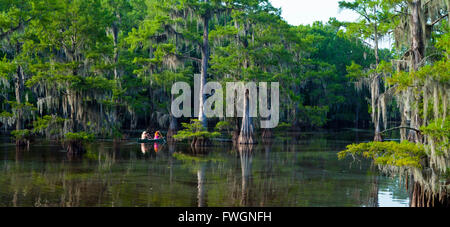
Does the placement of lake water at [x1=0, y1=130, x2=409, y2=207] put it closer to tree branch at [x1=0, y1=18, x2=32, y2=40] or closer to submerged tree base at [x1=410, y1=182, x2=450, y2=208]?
submerged tree base at [x1=410, y1=182, x2=450, y2=208]

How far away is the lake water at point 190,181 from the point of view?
527 inches

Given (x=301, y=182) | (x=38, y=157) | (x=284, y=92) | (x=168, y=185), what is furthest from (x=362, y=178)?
(x=284, y=92)

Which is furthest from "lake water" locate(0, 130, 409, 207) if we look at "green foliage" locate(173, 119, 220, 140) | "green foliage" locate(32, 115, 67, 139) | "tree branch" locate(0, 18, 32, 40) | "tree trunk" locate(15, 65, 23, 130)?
"tree branch" locate(0, 18, 32, 40)

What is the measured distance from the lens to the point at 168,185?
52.5 ft

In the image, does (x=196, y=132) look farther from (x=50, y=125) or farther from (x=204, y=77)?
(x=50, y=125)

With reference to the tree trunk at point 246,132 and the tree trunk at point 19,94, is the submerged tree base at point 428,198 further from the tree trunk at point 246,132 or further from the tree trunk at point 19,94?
the tree trunk at point 19,94

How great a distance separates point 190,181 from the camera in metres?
17.0

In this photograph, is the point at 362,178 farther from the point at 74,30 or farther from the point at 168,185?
the point at 74,30

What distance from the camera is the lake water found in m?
13.4

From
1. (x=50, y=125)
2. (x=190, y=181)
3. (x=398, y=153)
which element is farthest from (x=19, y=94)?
(x=398, y=153)

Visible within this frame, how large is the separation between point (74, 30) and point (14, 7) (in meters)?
4.78

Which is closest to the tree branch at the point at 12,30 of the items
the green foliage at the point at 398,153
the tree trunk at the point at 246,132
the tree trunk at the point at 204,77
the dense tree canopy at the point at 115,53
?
the dense tree canopy at the point at 115,53
